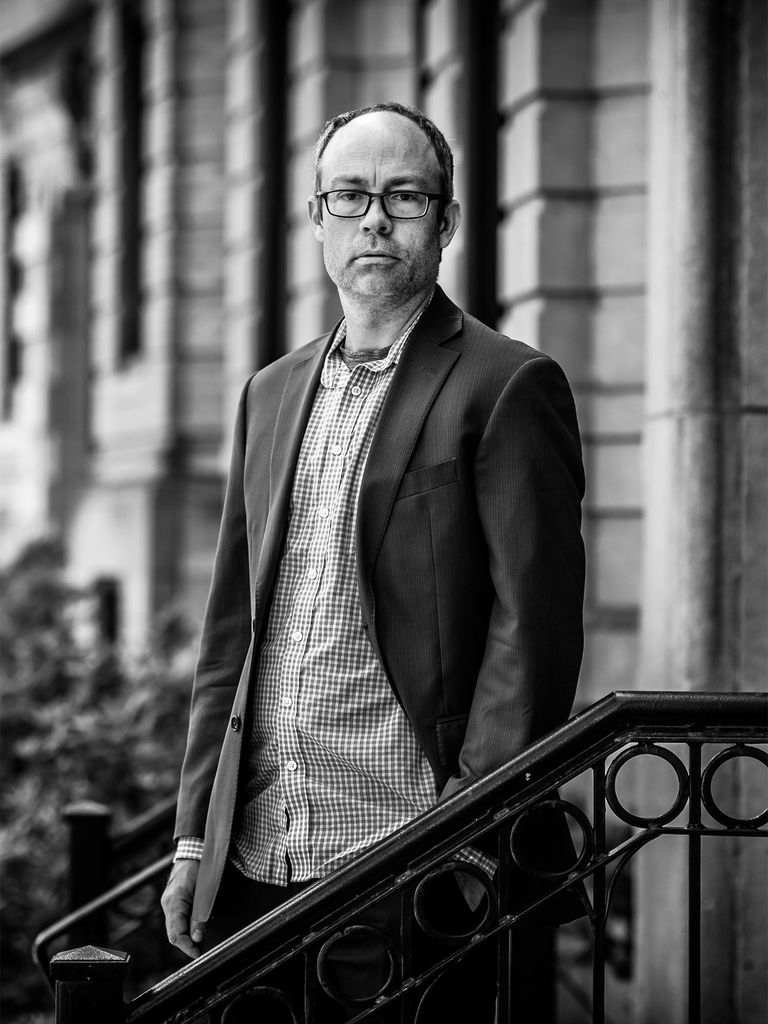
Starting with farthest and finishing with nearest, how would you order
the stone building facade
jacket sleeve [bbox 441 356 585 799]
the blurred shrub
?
the blurred shrub
the stone building facade
jacket sleeve [bbox 441 356 585 799]

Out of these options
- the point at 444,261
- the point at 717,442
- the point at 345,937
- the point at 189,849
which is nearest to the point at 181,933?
the point at 189,849

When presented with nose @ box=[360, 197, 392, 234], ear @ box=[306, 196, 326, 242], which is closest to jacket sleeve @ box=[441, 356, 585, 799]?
nose @ box=[360, 197, 392, 234]

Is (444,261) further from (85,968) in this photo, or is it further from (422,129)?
(85,968)

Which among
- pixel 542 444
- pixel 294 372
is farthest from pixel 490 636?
pixel 294 372

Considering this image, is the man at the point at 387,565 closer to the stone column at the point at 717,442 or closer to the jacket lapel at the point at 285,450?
the jacket lapel at the point at 285,450

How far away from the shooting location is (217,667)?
119 inches

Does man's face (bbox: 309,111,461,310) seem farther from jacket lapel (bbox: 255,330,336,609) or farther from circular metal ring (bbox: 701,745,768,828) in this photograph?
circular metal ring (bbox: 701,745,768,828)

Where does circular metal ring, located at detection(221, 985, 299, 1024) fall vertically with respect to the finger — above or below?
below

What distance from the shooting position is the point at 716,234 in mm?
4523

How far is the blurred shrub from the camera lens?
19.0ft

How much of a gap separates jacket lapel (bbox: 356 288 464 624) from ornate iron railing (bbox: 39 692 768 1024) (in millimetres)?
453

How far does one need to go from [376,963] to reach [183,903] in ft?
1.47

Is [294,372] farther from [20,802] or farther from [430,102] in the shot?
[430,102]

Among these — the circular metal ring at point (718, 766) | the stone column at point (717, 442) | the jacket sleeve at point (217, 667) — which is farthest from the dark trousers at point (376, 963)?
the stone column at point (717, 442)
